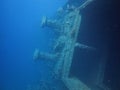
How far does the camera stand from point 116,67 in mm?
3238

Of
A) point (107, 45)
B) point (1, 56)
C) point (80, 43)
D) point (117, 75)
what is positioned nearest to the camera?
point (117, 75)

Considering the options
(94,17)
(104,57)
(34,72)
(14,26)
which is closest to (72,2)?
(94,17)

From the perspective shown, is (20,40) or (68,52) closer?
(68,52)

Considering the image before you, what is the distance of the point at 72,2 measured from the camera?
5414mm

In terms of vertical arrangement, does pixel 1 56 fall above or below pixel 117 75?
below

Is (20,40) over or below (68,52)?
below

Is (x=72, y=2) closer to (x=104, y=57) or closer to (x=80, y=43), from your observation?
(x=80, y=43)

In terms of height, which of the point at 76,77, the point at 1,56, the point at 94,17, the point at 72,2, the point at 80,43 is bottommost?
the point at 1,56

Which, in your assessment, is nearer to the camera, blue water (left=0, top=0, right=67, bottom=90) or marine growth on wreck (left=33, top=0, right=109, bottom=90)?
marine growth on wreck (left=33, top=0, right=109, bottom=90)

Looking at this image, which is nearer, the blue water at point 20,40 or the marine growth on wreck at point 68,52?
the marine growth on wreck at point 68,52

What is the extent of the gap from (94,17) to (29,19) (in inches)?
678

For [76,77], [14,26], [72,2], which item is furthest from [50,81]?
[14,26]

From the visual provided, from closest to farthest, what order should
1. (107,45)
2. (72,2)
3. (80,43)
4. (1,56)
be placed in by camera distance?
(107,45), (80,43), (72,2), (1,56)

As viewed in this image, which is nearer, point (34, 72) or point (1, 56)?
point (34, 72)
